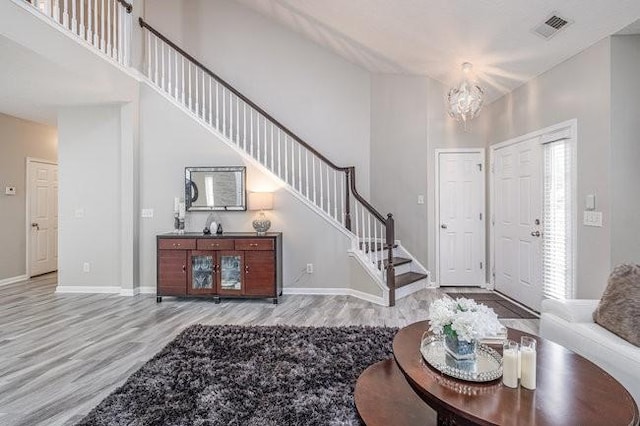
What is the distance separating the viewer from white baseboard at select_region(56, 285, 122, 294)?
500cm

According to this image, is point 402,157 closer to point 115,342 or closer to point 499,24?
point 499,24

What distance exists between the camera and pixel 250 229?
4.96 meters

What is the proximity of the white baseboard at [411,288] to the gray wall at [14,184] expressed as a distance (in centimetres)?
606

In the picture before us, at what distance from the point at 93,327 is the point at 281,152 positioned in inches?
133

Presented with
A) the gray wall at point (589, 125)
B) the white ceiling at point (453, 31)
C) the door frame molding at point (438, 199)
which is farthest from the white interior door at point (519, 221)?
the white ceiling at point (453, 31)

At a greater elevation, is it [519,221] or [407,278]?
[519,221]

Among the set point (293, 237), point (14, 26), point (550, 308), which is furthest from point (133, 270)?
point (550, 308)

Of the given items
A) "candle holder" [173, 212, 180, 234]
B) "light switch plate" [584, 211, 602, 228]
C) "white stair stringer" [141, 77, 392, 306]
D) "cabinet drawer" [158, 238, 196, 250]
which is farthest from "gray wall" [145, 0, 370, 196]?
"light switch plate" [584, 211, 602, 228]

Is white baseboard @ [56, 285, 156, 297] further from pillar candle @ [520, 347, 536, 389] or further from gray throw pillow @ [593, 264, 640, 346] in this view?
gray throw pillow @ [593, 264, 640, 346]

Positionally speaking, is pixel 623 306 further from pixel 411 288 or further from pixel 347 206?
pixel 347 206

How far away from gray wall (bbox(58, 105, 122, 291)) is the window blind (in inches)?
216

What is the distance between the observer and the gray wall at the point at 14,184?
18.0 feet

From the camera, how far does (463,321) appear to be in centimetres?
157

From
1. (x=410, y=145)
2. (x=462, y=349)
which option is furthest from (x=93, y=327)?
(x=410, y=145)
